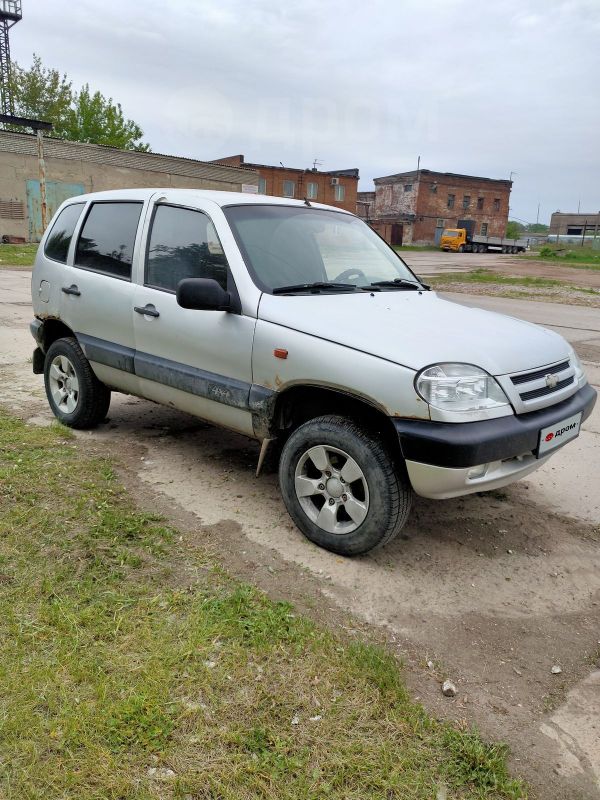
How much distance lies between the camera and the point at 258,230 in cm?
401

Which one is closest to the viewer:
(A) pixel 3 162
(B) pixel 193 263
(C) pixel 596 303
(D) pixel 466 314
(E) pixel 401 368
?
(E) pixel 401 368

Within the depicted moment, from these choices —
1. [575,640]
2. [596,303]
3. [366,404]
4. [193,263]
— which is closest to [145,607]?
[366,404]

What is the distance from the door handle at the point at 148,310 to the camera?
419 cm

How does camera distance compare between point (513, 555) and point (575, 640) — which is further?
point (513, 555)

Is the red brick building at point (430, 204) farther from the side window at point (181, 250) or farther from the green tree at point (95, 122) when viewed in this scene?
the side window at point (181, 250)

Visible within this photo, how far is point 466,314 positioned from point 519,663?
1.94m

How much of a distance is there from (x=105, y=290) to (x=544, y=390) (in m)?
2.98

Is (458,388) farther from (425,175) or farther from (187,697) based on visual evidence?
(425,175)

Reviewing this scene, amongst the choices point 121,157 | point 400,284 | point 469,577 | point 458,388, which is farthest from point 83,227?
point 121,157

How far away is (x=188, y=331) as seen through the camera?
3.98 meters

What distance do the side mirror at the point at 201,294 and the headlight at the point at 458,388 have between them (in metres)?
1.26

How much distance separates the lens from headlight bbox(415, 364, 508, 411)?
2.97m

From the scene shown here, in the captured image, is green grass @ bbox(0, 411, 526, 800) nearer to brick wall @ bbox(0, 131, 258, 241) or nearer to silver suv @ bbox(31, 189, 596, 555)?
silver suv @ bbox(31, 189, 596, 555)

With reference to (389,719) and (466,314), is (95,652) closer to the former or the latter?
(389,719)
